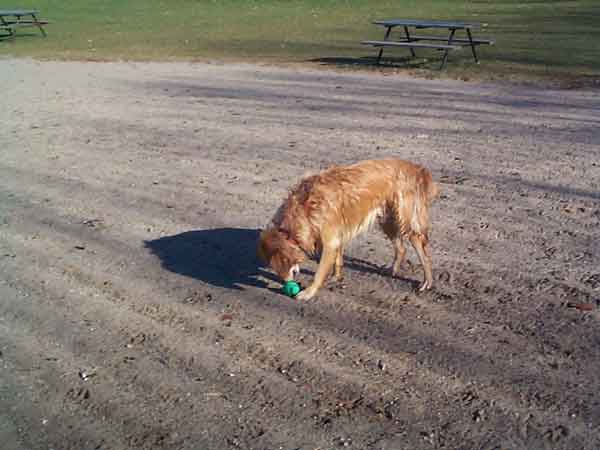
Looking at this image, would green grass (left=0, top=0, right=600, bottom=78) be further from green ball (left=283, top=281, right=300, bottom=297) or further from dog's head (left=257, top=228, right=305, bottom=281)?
dog's head (left=257, top=228, right=305, bottom=281)

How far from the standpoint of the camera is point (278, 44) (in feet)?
73.9

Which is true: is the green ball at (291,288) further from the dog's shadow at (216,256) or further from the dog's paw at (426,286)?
the dog's paw at (426,286)

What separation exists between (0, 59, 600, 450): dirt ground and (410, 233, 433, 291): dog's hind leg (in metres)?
0.13

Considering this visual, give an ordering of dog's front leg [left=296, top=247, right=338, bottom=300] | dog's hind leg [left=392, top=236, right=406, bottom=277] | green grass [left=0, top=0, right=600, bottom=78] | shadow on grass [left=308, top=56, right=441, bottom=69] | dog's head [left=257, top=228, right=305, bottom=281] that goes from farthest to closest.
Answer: green grass [left=0, top=0, right=600, bottom=78]
shadow on grass [left=308, top=56, right=441, bottom=69]
dog's hind leg [left=392, top=236, right=406, bottom=277]
dog's front leg [left=296, top=247, right=338, bottom=300]
dog's head [left=257, top=228, right=305, bottom=281]

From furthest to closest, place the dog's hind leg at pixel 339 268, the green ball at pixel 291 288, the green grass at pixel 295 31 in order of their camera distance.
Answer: the green grass at pixel 295 31, the dog's hind leg at pixel 339 268, the green ball at pixel 291 288

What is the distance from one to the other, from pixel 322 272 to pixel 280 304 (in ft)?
1.45

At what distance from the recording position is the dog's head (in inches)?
199

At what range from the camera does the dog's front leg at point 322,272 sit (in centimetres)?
528

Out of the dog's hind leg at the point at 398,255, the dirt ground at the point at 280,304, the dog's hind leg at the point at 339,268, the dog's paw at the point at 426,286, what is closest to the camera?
the dirt ground at the point at 280,304

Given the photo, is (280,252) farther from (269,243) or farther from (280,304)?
(280,304)

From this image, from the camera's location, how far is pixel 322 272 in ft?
17.5

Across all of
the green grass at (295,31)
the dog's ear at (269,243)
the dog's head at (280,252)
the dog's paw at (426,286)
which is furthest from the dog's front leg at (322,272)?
the green grass at (295,31)

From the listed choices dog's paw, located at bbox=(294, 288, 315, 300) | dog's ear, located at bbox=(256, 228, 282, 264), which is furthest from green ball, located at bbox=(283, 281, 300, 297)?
dog's ear, located at bbox=(256, 228, 282, 264)

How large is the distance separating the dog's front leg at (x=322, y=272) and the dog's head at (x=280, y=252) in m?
0.23
